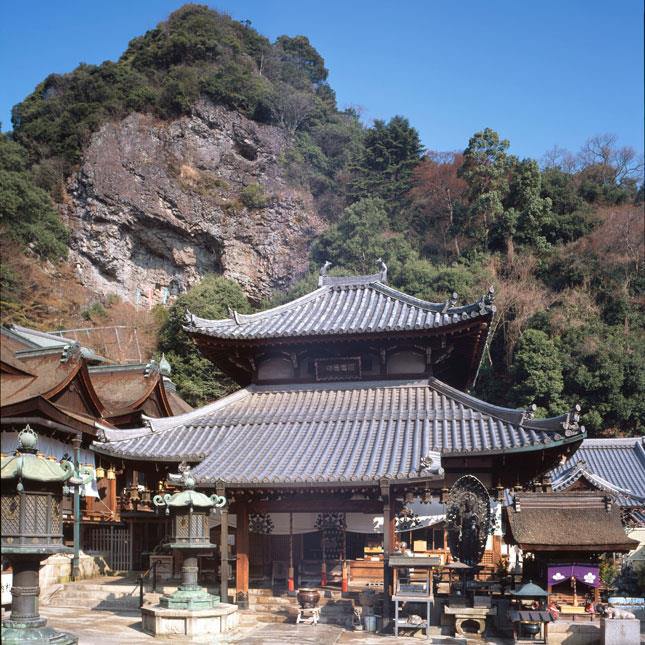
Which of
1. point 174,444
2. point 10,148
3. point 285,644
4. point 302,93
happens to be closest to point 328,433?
point 174,444

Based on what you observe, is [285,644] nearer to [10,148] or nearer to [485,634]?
[485,634]

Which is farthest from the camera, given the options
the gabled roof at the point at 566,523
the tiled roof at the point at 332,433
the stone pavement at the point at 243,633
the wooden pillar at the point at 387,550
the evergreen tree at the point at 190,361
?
the evergreen tree at the point at 190,361

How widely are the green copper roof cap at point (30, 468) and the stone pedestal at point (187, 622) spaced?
15.1 ft

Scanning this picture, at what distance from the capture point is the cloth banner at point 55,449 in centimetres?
1288

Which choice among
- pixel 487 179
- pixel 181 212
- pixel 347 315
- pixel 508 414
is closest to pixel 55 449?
pixel 347 315

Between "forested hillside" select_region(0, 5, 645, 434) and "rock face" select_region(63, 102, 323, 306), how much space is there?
4.69ft

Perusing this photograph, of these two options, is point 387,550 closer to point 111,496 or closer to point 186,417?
point 186,417

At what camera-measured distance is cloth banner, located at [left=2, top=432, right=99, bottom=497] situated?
507 inches

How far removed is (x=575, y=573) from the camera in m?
16.1

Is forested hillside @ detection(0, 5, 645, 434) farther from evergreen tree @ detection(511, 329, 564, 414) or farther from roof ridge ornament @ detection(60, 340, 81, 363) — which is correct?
roof ridge ornament @ detection(60, 340, 81, 363)

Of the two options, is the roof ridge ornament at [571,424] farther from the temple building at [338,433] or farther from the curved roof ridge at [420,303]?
the curved roof ridge at [420,303]

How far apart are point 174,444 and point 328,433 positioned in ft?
12.0

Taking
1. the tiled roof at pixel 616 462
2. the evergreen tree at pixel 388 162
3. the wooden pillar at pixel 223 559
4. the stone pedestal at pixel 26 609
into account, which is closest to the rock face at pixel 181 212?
the evergreen tree at pixel 388 162

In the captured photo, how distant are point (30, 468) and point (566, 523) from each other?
1258cm
